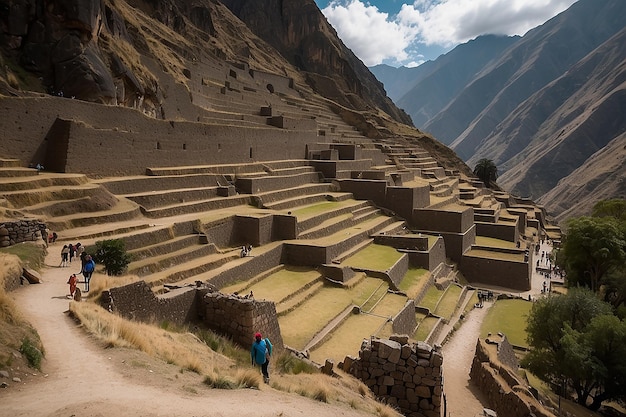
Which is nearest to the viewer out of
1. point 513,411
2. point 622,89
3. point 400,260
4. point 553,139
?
point 513,411

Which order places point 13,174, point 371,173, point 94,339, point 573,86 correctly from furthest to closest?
1. point 573,86
2. point 371,173
3. point 13,174
4. point 94,339

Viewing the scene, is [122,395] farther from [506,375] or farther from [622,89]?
[622,89]

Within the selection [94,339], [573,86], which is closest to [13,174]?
[94,339]

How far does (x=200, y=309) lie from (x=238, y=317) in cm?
104

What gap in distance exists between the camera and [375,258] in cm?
1880

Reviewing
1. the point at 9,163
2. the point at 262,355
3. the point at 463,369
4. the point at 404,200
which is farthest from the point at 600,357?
the point at 9,163

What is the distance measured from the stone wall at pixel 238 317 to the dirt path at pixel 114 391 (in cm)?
290

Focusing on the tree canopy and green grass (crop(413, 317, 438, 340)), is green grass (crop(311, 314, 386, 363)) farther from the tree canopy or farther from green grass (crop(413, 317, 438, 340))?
the tree canopy

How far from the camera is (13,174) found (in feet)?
43.8

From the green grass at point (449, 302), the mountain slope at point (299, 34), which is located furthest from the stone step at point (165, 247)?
the mountain slope at point (299, 34)

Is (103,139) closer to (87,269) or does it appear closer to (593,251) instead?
(87,269)

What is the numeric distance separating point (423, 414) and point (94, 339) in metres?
5.70

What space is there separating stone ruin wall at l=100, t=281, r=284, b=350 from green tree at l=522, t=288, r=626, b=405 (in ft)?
29.8

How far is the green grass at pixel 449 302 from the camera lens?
1767cm
